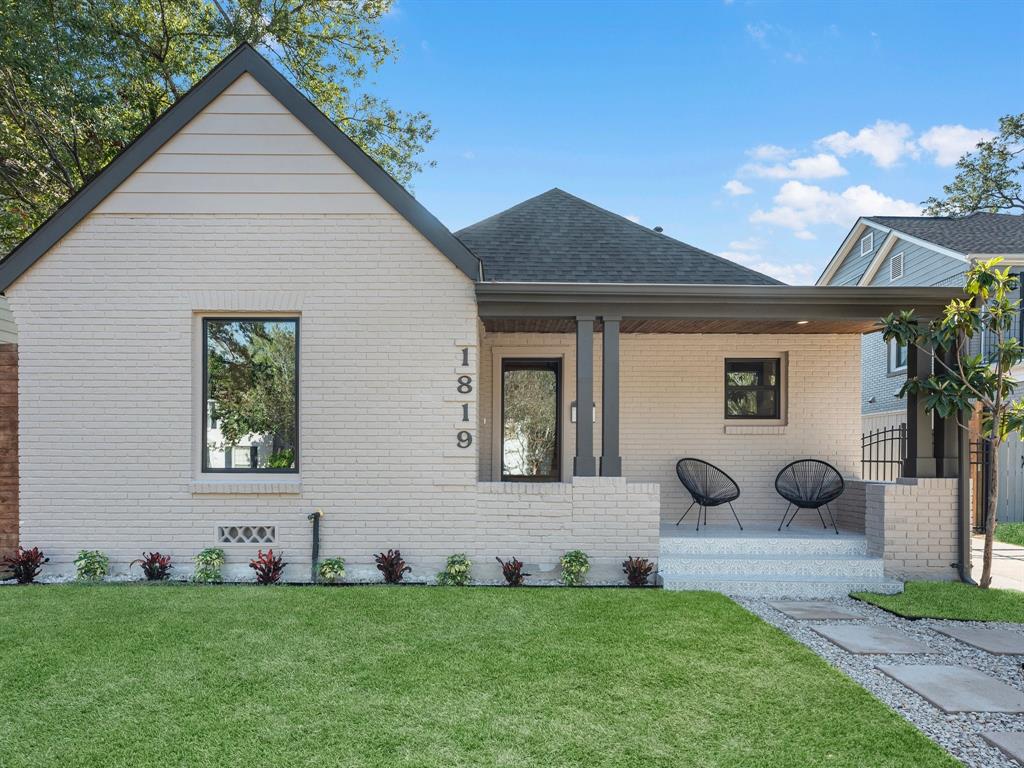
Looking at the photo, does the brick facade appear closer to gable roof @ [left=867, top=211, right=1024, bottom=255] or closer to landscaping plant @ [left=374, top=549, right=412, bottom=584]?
landscaping plant @ [left=374, top=549, right=412, bottom=584]

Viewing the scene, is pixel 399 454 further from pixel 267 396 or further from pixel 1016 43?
pixel 1016 43

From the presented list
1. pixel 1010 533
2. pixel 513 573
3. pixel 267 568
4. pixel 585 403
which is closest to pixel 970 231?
pixel 1010 533

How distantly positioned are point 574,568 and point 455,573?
3.96ft

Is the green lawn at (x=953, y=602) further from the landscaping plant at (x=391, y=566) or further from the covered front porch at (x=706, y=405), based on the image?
the landscaping plant at (x=391, y=566)

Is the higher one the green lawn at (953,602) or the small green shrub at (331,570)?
the small green shrub at (331,570)

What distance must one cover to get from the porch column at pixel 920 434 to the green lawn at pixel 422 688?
3067 mm

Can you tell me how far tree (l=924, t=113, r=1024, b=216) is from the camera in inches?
914

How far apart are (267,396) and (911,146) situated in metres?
29.6

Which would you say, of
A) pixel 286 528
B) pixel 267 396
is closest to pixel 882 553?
pixel 286 528

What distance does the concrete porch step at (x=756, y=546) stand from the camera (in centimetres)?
699

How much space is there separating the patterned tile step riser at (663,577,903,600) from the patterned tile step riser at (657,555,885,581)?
15 cm

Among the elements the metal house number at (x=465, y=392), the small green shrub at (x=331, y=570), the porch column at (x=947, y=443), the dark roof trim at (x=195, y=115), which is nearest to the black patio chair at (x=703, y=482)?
the porch column at (x=947, y=443)

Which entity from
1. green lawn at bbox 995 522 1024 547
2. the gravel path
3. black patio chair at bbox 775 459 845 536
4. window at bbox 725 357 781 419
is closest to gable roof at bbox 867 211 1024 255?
green lawn at bbox 995 522 1024 547

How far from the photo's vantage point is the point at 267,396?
6973 millimetres
